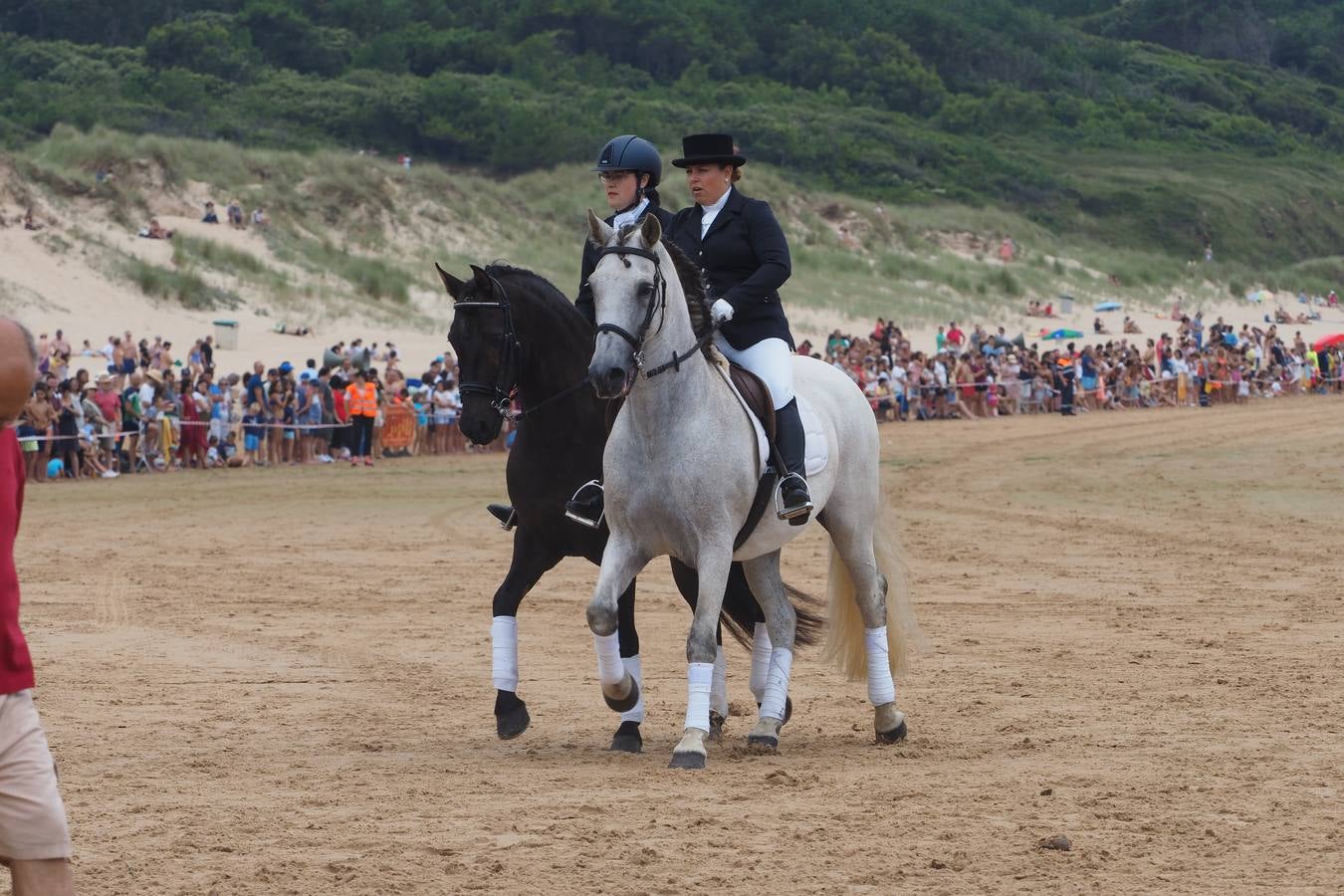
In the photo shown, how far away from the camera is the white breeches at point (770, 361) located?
27.8 feet

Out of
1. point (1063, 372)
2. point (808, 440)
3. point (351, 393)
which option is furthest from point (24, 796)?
point (1063, 372)

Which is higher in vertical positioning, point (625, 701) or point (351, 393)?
point (351, 393)

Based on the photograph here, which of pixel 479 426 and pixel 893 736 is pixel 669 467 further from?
pixel 893 736

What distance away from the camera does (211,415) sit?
26.8m

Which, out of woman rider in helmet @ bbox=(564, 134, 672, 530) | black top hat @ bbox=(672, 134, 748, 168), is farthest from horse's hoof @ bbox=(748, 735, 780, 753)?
black top hat @ bbox=(672, 134, 748, 168)

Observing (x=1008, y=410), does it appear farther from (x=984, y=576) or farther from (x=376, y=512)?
(x=984, y=576)

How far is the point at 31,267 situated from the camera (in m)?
38.3

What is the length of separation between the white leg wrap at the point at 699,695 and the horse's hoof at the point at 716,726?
0.84 metres

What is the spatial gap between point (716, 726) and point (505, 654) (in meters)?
1.12

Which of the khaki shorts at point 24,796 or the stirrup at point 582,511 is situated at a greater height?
the stirrup at point 582,511

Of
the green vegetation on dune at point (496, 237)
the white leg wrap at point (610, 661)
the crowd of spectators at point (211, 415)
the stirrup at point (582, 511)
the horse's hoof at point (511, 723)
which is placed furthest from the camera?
the green vegetation on dune at point (496, 237)

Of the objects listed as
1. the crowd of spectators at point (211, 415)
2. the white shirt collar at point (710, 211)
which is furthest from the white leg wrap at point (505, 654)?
the crowd of spectators at point (211, 415)

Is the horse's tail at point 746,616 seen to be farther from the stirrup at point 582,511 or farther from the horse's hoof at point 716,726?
the stirrup at point 582,511

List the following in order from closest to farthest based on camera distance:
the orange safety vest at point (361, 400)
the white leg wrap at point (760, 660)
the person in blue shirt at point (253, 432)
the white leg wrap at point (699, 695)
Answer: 1. the white leg wrap at point (699, 695)
2. the white leg wrap at point (760, 660)
3. the person in blue shirt at point (253, 432)
4. the orange safety vest at point (361, 400)
